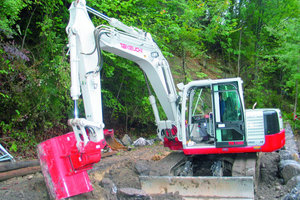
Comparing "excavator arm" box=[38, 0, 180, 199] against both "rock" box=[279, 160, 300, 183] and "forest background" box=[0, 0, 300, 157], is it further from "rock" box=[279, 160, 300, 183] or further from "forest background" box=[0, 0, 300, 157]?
"rock" box=[279, 160, 300, 183]

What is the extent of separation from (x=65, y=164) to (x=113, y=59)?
547 cm

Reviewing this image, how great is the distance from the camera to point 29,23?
963cm

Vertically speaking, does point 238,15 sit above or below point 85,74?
above

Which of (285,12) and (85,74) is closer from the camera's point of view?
(85,74)

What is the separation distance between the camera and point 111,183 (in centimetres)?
554

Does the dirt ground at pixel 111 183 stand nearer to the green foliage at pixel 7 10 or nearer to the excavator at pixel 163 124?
the excavator at pixel 163 124

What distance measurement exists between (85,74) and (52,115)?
527cm

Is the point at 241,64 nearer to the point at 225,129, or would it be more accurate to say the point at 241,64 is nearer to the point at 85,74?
the point at 225,129

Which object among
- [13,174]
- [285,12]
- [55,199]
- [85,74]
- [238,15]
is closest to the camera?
[55,199]

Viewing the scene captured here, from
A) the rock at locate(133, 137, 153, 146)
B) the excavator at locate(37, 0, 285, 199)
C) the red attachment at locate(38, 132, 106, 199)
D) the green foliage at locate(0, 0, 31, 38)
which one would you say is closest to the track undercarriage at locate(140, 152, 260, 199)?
the excavator at locate(37, 0, 285, 199)

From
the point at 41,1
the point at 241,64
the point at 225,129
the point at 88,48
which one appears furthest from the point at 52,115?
the point at 241,64

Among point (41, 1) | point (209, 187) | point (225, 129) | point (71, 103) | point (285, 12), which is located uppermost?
point (285, 12)

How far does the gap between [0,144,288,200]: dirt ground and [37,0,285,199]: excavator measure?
1.74ft

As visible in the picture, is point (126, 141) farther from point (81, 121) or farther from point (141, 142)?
point (81, 121)
